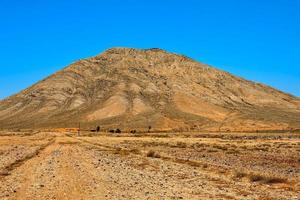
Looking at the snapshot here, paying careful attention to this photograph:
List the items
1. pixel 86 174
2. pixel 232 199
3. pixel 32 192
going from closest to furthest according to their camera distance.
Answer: pixel 232 199, pixel 32 192, pixel 86 174

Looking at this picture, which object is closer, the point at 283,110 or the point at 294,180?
the point at 294,180

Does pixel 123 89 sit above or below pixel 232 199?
above

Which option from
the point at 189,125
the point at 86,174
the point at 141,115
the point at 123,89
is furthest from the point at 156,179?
the point at 123,89

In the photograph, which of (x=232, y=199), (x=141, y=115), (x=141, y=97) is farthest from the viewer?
(x=141, y=97)

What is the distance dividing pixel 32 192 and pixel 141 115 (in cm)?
14779

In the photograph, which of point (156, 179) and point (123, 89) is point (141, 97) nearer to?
point (123, 89)

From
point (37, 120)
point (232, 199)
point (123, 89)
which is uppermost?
point (123, 89)

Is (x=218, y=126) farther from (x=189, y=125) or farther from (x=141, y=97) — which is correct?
(x=141, y=97)

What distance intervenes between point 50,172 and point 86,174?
2.27 metres

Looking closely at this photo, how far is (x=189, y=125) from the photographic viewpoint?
153250 millimetres

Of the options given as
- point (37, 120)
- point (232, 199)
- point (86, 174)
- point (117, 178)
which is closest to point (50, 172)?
point (86, 174)

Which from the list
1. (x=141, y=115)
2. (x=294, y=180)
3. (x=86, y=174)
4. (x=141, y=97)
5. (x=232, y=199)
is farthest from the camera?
(x=141, y=97)

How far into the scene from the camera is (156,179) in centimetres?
2161

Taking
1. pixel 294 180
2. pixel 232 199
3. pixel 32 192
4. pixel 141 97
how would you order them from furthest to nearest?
pixel 141 97 → pixel 294 180 → pixel 32 192 → pixel 232 199
